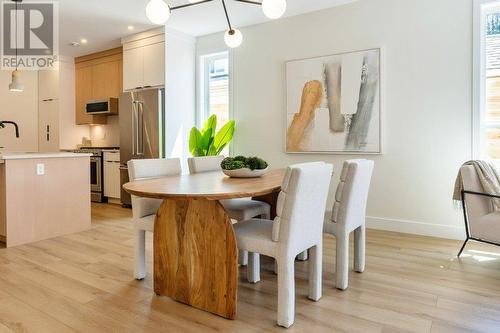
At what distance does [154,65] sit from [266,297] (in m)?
3.91

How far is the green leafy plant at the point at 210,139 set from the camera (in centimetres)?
481

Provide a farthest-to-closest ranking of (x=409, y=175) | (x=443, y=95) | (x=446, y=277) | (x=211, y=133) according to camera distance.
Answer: (x=211, y=133)
(x=409, y=175)
(x=443, y=95)
(x=446, y=277)

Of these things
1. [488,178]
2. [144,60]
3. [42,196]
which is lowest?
[42,196]

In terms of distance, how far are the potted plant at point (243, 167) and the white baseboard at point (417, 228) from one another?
6.95ft

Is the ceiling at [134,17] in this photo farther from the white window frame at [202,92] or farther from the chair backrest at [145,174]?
the chair backrest at [145,174]

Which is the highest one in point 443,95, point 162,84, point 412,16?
point 412,16

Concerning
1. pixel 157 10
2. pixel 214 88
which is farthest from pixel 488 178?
pixel 214 88

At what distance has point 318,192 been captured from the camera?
205 cm

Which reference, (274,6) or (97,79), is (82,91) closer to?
(97,79)

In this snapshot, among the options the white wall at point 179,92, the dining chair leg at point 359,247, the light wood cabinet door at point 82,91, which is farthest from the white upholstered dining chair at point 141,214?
the light wood cabinet door at point 82,91

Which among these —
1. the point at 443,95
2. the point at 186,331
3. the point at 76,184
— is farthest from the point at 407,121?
the point at 76,184

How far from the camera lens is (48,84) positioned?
657 cm

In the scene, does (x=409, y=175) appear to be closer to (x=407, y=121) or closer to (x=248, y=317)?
(x=407, y=121)

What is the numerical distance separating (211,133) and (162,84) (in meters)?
1.02
